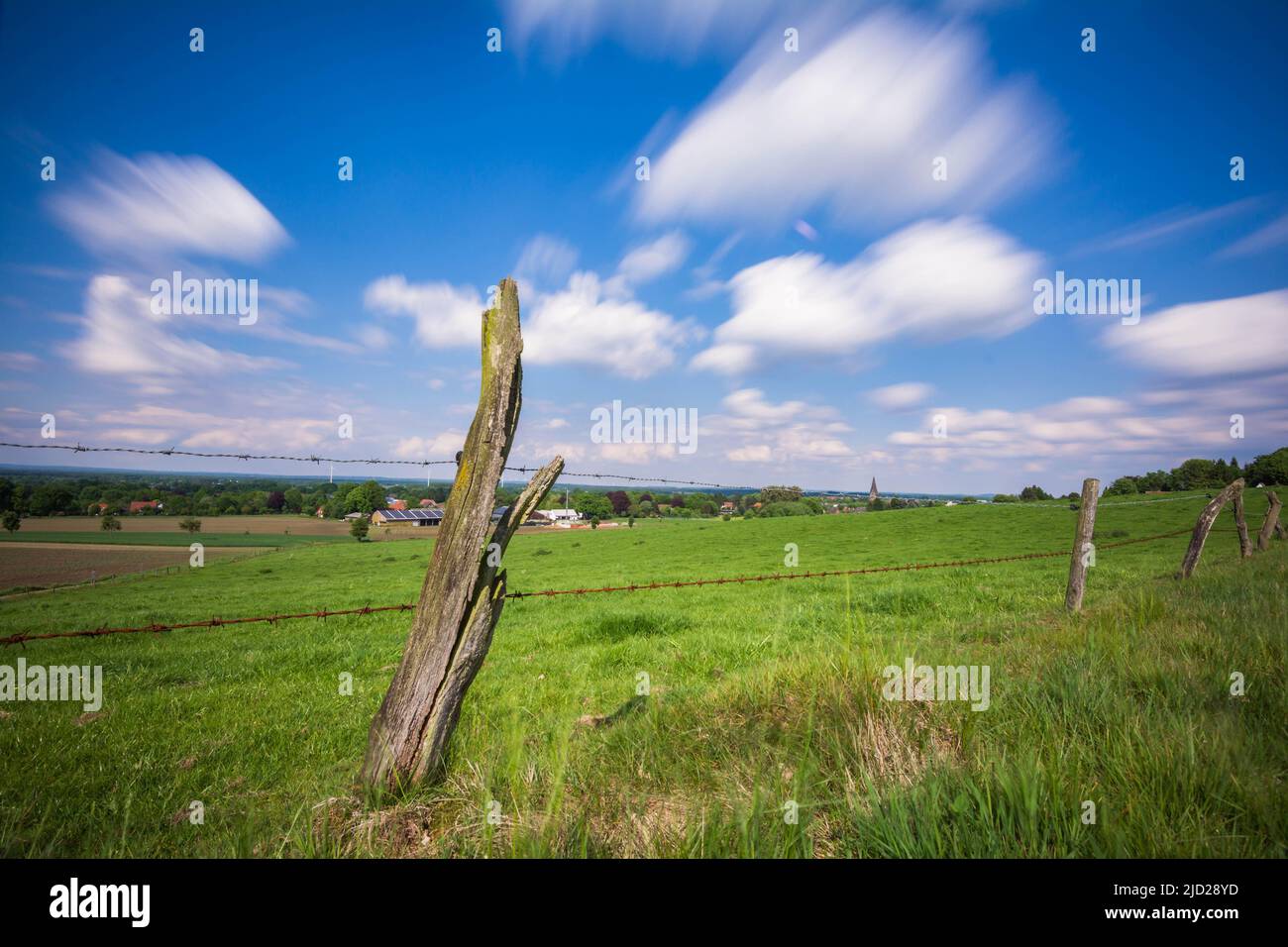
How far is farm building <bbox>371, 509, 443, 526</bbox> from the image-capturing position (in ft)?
211

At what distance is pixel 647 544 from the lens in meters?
44.4

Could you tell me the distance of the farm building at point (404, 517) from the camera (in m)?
64.2

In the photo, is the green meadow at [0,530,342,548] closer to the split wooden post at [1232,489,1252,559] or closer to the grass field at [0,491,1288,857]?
the grass field at [0,491,1288,857]

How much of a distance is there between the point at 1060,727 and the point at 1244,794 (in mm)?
910

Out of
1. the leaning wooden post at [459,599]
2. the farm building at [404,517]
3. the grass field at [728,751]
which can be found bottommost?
the farm building at [404,517]

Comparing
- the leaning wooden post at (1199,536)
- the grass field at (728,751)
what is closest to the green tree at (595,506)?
the leaning wooden post at (1199,536)

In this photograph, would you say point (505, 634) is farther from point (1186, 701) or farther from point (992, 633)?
point (1186, 701)

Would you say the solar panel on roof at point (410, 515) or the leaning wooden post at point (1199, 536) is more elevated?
the leaning wooden post at point (1199, 536)

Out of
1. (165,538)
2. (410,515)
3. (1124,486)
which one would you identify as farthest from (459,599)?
(1124,486)

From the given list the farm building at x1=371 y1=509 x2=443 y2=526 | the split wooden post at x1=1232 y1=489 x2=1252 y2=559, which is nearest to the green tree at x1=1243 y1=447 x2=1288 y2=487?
the split wooden post at x1=1232 y1=489 x2=1252 y2=559

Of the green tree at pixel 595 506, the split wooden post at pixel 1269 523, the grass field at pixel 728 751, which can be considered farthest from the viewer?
the green tree at pixel 595 506

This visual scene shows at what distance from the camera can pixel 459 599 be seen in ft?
11.1

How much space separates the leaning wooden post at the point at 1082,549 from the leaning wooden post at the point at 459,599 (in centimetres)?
860

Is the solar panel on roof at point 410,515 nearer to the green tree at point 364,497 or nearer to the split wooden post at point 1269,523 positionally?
the green tree at point 364,497
